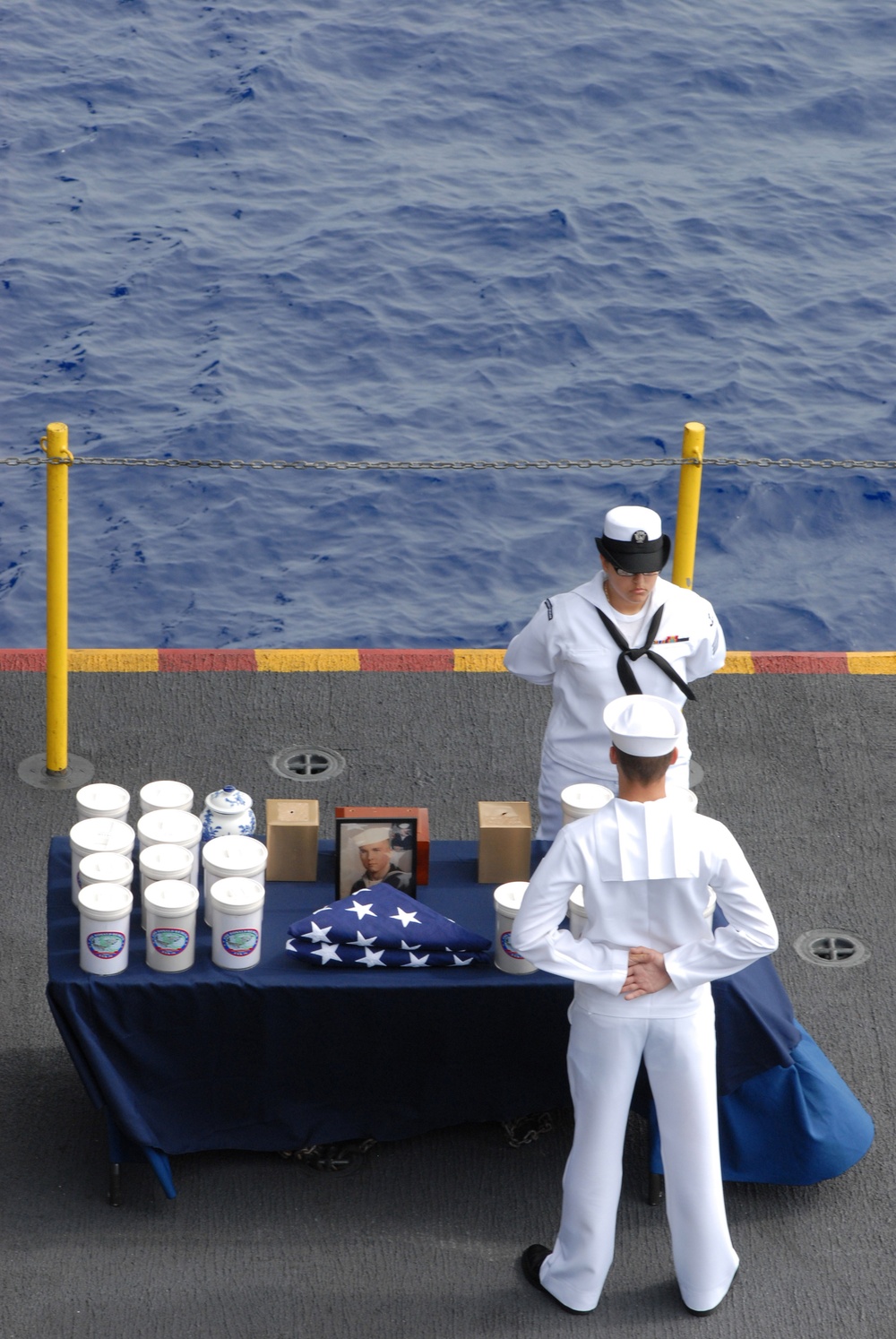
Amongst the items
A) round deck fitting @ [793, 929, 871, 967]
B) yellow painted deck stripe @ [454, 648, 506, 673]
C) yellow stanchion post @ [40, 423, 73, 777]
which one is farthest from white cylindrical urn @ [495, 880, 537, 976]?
yellow painted deck stripe @ [454, 648, 506, 673]

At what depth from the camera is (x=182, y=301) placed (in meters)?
15.5

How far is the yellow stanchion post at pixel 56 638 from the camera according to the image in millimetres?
6477

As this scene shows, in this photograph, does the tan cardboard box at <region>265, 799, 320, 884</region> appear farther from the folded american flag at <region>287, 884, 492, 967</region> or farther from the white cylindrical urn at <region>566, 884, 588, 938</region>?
the white cylindrical urn at <region>566, 884, 588, 938</region>

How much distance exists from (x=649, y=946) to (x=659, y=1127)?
0.48 m

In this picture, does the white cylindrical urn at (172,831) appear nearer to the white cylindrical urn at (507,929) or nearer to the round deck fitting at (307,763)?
the white cylindrical urn at (507,929)

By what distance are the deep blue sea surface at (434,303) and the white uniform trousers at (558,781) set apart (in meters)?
5.98

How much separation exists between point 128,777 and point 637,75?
1590 cm

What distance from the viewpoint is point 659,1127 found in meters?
4.36

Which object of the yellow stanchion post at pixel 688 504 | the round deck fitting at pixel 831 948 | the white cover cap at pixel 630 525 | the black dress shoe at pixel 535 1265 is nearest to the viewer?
the black dress shoe at pixel 535 1265

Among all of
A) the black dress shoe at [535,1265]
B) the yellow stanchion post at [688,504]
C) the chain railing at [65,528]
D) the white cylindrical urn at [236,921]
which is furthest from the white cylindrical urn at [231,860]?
the yellow stanchion post at [688,504]

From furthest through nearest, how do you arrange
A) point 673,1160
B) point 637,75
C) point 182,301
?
1. point 637,75
2. point 182,301
3. point 673,1160

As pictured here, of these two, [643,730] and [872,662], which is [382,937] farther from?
[872,662]

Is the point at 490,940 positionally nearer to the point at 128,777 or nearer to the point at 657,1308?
the point at 657,1308

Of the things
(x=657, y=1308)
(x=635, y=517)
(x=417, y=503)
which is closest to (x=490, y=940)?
(x=657, y=1308)
